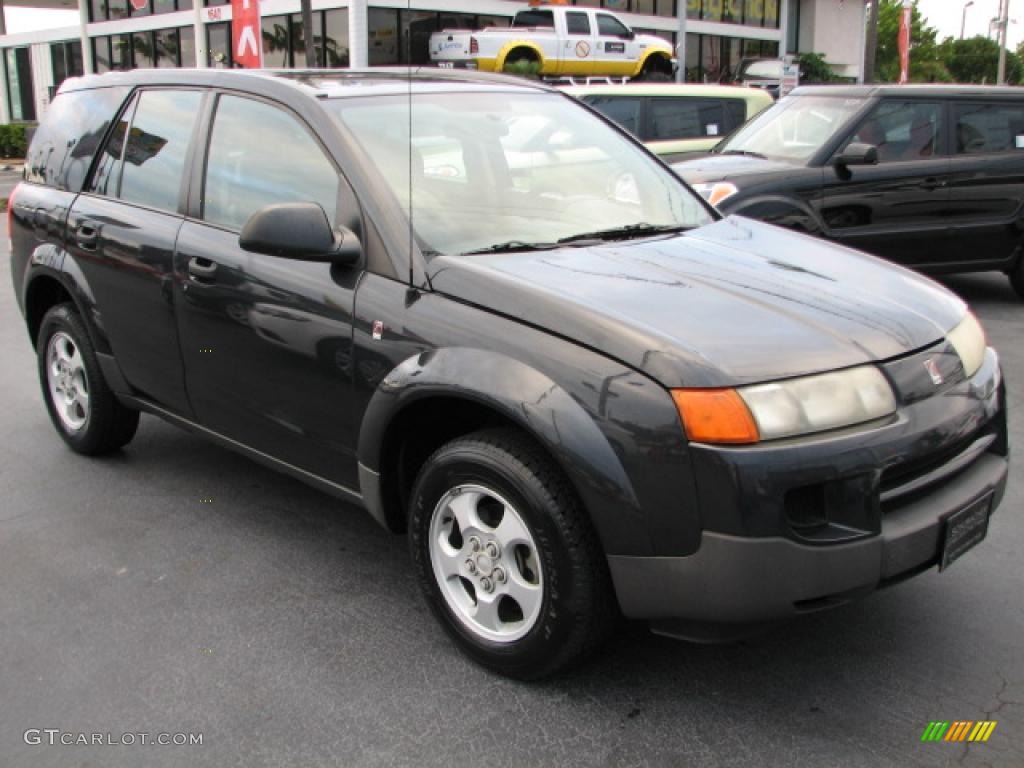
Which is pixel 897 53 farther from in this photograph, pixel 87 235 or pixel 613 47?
pixel 87 235

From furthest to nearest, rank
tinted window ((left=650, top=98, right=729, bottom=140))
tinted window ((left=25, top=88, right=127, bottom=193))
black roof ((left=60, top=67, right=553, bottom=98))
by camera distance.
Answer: tinted window ((left=650, top=98, right=729, bottom=140)) → tinted window ((left=25, top=88, right=127, bottom=193)) → black roof ((left=60, top=67, right=553, bottom=98))

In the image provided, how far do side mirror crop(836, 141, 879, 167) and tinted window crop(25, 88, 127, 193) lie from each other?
529 cm

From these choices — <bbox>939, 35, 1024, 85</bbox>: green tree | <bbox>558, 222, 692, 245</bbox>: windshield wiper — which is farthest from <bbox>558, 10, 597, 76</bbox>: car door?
<bbox>939, 35, 1024, 85</bbox>: green tree

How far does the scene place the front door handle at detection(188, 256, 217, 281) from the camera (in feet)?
12.4

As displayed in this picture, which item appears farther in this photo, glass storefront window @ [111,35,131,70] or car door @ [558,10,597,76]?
glass storefront window @ [111,35,131,70]

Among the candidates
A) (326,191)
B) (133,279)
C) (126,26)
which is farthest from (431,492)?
(126,26)

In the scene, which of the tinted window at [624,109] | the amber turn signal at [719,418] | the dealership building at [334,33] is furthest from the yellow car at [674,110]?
the dealership building at [334,33]

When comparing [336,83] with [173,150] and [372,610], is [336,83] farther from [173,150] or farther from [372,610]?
[372,610]

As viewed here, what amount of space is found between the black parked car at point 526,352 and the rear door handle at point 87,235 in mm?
13

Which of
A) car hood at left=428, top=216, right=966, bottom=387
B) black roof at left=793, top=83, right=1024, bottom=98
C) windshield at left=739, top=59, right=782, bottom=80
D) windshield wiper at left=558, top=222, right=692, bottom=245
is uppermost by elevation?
windshield at left=739, top=59, right=782, bottom=80

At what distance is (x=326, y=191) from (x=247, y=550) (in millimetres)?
1429

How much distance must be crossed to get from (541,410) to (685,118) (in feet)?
33.6

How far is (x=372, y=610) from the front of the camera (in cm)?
352

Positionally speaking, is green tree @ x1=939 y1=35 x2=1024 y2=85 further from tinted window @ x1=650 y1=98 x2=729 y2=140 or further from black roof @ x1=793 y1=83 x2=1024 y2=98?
black roof @ x1=793 y1=83 x2=1024 y2=98
